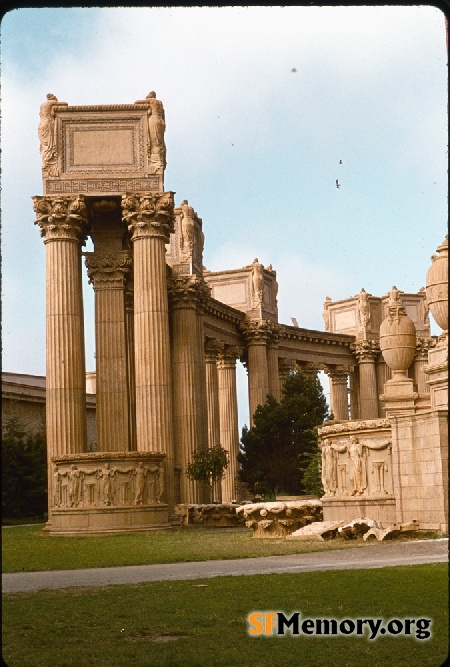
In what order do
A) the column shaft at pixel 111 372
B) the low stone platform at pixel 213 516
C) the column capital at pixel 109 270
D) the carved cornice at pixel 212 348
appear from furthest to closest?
the carved cornice at pixel 212 348 < the column capital at pixel 109 270 < the low stone platform at pixel 213 516 < the column shaft at pixel 111 372

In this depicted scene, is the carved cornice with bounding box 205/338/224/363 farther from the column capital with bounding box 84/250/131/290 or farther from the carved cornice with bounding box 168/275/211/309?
the column capital with bounding box 84/250/131/290

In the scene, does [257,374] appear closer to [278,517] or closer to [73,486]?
[73,486]

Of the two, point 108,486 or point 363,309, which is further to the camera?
point 363,309

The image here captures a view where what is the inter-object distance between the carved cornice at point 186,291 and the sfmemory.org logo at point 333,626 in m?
37.7

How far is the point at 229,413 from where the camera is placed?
68.7 metres

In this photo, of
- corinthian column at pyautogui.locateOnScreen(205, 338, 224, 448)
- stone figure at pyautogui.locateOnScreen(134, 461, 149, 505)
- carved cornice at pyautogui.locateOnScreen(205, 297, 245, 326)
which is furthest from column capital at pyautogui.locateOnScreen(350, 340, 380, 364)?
stone figure at pyautogui.locateOnScreen(134, 461, 149, 505)

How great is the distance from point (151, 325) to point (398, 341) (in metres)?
11.0

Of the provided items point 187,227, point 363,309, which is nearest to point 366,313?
point 363,309

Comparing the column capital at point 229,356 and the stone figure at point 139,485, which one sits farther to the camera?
the column capital at point 229,356

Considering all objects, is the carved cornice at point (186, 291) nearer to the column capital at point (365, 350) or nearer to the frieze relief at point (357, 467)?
the frieze relief at point (357, 467)

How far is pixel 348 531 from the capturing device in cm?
2595

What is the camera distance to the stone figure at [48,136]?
39.9 meters

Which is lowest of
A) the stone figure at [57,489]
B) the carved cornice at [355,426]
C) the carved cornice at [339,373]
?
the stone figure at [57,489]

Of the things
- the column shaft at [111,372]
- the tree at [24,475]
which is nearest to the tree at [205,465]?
the column shaft at [111,372]
